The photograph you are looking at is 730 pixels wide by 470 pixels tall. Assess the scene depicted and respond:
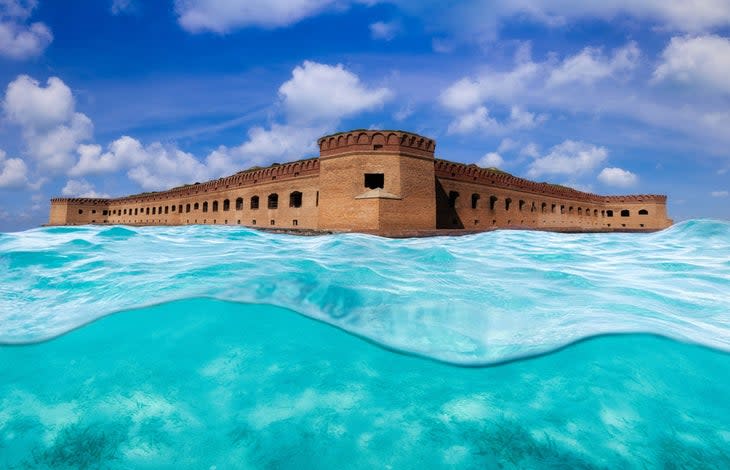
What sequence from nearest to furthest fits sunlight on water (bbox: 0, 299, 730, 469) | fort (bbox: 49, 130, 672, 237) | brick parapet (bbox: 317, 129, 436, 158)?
sunlight on water (bbox: 0, 299, 730, 469)
fort (bbox: 49, 130, 672, 237)
brick parapet (bbox: 317, 129, 436, 158)

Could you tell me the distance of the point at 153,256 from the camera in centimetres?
706

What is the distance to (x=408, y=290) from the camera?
17.7 feet

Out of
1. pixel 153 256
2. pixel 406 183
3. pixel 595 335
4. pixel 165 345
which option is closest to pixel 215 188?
pixel 406 183

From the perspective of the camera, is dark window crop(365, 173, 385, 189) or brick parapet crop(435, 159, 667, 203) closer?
dark window crop(365, 173, 385, 189)

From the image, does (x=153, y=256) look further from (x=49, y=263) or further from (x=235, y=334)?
(x=235, y=334)

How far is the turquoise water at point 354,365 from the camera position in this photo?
299cm

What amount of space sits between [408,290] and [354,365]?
151 cm

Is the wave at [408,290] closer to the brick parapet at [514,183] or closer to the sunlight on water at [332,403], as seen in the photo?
the sunlight on water at [332,403]

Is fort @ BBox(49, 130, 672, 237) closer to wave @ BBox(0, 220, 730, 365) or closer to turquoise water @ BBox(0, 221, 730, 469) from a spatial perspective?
wave @ BBox(0, 220, 730, 365)

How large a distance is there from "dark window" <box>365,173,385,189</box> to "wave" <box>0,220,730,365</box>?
41.3ft

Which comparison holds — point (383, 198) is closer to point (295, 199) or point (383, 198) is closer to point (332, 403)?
point (295, 199)

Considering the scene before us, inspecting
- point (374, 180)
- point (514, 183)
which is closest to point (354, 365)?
point (374, 180)

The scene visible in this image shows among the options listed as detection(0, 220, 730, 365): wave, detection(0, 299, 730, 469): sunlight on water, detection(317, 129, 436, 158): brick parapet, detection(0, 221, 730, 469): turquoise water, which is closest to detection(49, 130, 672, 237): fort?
detection(317, 129, 436, 158): brick parapet

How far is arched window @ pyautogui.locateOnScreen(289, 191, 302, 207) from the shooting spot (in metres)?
24.0
